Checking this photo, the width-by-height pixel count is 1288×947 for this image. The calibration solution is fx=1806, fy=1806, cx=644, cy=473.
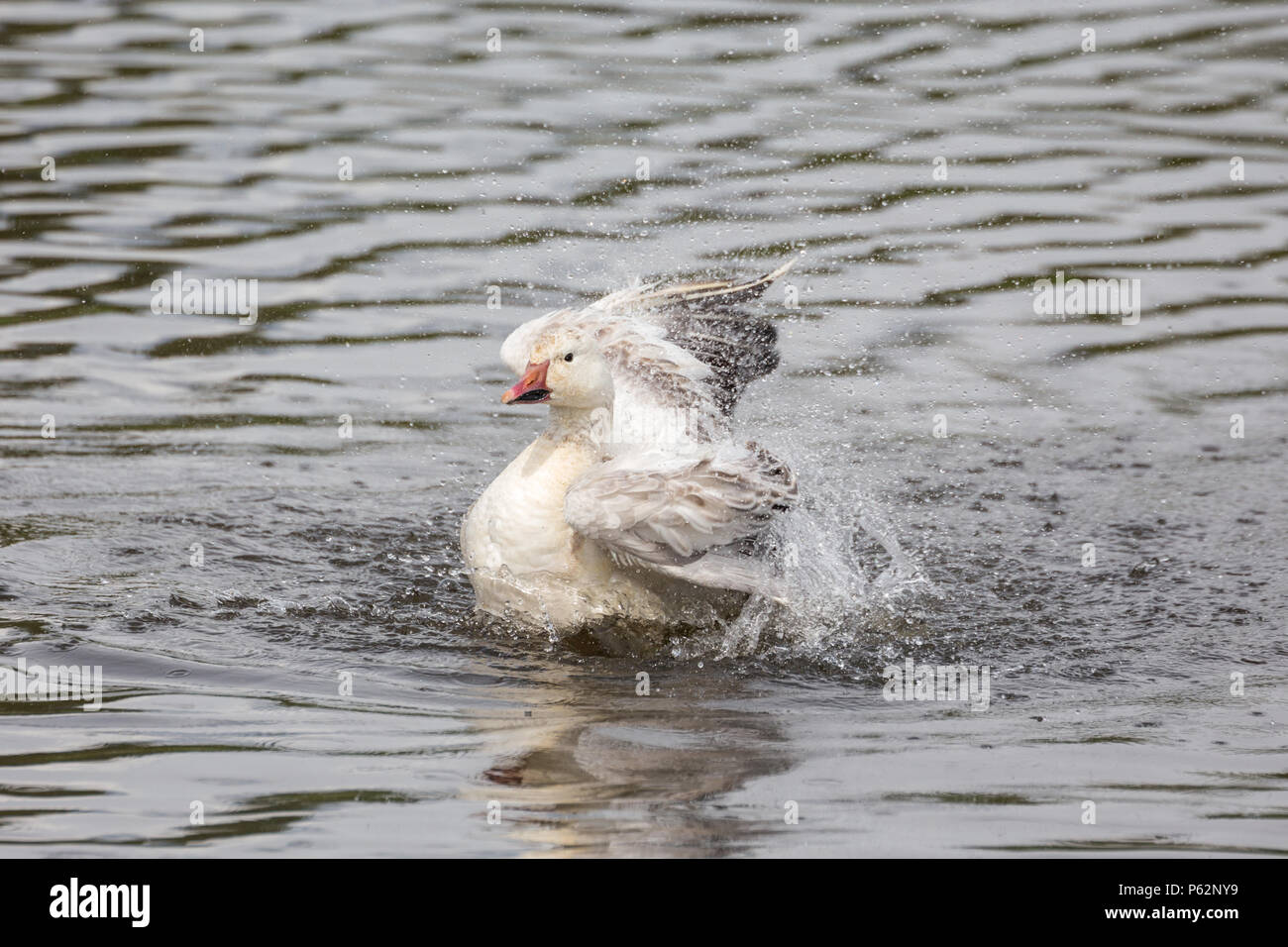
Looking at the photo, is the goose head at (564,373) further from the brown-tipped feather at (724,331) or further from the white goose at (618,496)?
the brown-tipped feather at (724,331)

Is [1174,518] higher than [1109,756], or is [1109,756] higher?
[1174,518]

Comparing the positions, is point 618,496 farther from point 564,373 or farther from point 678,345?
point 678,345

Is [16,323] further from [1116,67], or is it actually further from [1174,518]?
[1116,67]

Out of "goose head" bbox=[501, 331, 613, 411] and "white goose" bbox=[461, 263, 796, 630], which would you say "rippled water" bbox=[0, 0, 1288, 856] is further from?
"goose head" bbox=[501, 331, 613, 411]

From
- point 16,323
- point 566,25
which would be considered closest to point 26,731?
point 16,323

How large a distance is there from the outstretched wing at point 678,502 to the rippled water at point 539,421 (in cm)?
54

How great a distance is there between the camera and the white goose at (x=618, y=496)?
670 centimetres

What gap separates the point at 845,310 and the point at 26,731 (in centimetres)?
660

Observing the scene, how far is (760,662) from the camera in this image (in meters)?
7.08

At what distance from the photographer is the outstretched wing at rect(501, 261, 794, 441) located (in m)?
7.79

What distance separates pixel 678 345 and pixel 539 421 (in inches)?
92.0

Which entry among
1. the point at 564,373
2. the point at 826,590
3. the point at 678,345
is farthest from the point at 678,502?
the point at 678,345

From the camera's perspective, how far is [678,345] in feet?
26.7

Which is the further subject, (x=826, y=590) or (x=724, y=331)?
(x=724, y=331)
